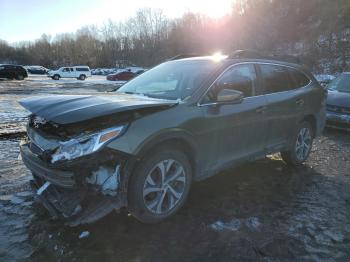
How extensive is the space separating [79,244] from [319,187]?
3.59 m

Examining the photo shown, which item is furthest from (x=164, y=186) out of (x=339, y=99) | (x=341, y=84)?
(x=341, y=84)

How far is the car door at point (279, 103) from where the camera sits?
17.6 feet

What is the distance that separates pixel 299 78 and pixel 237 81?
1883mm

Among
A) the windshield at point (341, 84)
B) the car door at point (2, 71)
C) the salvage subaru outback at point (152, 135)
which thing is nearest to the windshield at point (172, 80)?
the salvage subaru outback at point (152, 135)

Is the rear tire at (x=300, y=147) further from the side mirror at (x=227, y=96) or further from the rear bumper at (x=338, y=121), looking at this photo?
the rear bumper at (x=338, y=121)

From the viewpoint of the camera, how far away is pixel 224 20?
52.3m

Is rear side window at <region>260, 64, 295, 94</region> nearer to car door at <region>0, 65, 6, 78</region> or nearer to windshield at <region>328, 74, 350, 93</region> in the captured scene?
windshield at <region>328, 74, 350, 93</region>

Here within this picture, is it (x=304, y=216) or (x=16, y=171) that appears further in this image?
(x=16, y=171)

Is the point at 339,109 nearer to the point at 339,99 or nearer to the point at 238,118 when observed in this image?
the point at 339,99

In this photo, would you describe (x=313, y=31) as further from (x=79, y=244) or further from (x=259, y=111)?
(x=79, y=244)

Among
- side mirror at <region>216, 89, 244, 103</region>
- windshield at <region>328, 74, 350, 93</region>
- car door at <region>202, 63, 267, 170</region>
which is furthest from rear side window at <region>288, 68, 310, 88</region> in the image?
windshield at <region>328, 74, 350, 93</region>

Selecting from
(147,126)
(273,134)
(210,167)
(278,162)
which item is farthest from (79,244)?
(278,162)

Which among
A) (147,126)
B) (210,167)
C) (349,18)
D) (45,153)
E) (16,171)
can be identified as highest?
(349,18)

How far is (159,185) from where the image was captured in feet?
12.9
